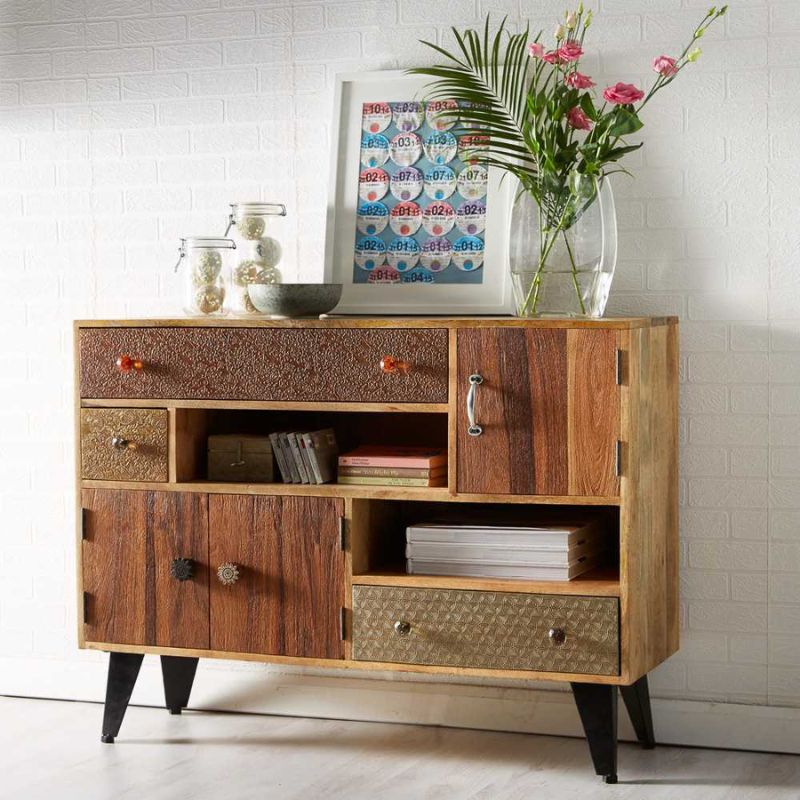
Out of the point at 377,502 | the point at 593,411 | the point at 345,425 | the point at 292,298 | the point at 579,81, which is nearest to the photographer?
the point at 593,411

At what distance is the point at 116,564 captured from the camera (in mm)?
3047

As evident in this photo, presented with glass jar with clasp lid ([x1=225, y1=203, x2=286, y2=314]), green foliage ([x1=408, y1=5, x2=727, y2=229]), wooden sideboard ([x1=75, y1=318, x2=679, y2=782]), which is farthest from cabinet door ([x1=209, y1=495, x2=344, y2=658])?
green foliage ([x1=408, y1=5, x2=727, y2=229])

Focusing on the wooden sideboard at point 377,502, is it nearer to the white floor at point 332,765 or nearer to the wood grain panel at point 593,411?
the wood grain panel at point 593,411

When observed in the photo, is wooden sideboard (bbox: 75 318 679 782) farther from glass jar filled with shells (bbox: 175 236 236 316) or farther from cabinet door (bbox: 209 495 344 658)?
glass jar filled with shells (bbox: 175 236 236 316)

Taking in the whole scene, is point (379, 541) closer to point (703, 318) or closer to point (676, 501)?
point (676, 501)

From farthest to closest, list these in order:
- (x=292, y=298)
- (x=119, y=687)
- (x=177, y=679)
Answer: (x=177, y=679)
(x=119, y=687)
(x=292, y=298)

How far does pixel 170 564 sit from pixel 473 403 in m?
0.82

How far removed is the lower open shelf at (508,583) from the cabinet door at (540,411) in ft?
0.67

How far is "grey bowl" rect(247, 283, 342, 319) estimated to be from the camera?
9.58ft

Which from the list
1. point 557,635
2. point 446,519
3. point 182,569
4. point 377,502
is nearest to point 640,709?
point 557,635

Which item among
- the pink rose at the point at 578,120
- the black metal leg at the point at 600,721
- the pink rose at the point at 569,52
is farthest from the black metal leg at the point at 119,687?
the pink rose at the point at 569,52

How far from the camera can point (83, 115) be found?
350 cm

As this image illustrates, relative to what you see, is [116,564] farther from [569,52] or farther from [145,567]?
[569,52]

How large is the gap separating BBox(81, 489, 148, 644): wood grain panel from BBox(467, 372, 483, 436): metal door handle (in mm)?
799
